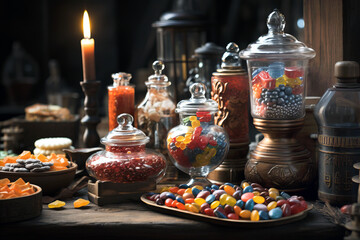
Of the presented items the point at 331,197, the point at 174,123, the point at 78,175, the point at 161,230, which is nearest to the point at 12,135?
the point at 78,175

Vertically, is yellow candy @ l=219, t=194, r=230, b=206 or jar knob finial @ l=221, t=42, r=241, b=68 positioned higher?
jar knob finial @ l=221, t=42, r=241, b=68

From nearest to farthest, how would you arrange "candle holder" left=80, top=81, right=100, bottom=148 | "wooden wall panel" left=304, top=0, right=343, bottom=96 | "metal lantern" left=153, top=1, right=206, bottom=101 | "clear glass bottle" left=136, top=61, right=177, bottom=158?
"wooden wall panel" left=304, top=0, right=343, bottom=96 < "clear glass bottle" left=136, top=61, right=177, bottom=158 < "candle holder" left=80, top=81, right=100, bottom=148 < "metal lantern" left=153, top=1, right=206, bottom=101

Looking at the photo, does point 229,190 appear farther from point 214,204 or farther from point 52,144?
point 52,144

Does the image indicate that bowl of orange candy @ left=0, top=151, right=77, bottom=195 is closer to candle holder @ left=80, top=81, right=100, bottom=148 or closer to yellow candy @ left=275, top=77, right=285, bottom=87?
candle holder @ left=80, top=81, right=100, bottom=148

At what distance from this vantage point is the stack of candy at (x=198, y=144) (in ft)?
5.37

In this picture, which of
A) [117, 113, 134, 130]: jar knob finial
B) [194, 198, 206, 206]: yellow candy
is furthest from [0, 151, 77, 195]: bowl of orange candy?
[194, 198, 206, 206]: yellow candy

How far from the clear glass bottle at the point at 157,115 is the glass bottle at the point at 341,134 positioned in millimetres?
552

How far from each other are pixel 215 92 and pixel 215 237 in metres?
0.59

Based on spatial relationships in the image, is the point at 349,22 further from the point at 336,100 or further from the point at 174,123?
the point at 174,123

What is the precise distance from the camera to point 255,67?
1701 mm

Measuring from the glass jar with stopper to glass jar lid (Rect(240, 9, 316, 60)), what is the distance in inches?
13.3

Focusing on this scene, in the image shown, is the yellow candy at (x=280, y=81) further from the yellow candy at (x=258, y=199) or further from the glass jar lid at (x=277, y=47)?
the yellow candy at (x=258, y=199)

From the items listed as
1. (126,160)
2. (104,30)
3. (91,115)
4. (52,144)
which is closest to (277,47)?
(126,160)

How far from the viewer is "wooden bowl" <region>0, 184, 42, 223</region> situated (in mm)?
1424
